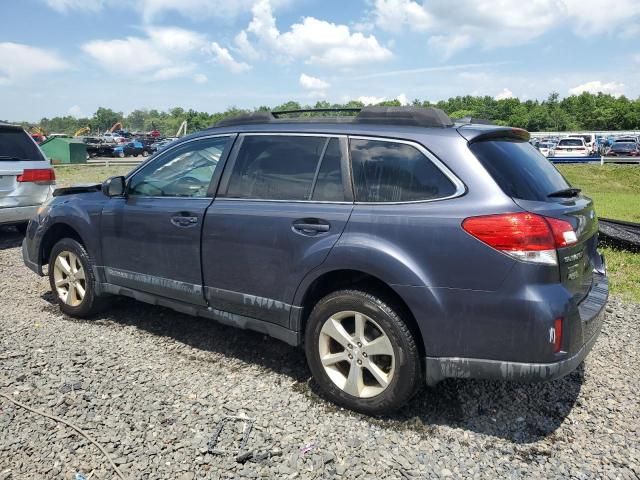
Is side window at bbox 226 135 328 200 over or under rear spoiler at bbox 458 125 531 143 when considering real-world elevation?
under

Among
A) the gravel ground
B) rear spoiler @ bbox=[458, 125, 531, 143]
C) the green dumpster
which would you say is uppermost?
the green dumpster

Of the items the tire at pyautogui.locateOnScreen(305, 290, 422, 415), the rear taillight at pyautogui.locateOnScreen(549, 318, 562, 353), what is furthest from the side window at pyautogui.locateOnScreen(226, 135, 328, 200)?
the rear taillight at pyautogui.locateOnScreen(549, 318, 562, 353)

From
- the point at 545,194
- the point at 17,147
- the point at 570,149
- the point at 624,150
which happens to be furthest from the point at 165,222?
the point at 624,150

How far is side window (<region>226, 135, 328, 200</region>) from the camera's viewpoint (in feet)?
11.8

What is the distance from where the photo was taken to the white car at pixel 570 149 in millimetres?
31883

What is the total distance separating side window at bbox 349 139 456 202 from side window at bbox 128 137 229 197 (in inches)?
48.1

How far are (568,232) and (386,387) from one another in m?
1.33

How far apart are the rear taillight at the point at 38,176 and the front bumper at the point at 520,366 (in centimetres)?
696

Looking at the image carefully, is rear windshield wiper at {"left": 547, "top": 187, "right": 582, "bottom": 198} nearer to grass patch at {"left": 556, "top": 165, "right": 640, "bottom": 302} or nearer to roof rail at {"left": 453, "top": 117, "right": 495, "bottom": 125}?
roof rail at {"left": 453, "top": 117, "right": 495, "bottom": 125}

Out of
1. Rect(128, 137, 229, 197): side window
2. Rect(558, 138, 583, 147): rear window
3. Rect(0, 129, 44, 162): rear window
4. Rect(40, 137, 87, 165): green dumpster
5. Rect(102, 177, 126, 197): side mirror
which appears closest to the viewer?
Rect(128, 137, 229, 197): side window

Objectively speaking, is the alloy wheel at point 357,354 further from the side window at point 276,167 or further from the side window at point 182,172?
the side window at point 182,172

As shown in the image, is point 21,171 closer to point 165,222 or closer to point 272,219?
point 165,222

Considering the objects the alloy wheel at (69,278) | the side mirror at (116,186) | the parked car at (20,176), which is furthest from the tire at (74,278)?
the parked car at (20,176)

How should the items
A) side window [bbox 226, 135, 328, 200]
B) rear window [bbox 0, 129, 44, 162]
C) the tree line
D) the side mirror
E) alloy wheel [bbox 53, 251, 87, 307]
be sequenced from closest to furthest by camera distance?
side window [bbox 226, 135, 328, 200] → the side mirror → alloy wheel [bbox 53, 251, 87, 307] → rear window [bbox 0, 129, 44, 162] → the tree line
